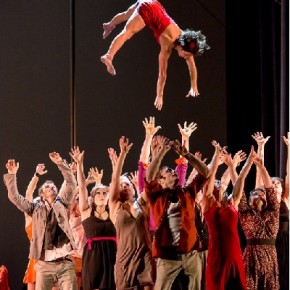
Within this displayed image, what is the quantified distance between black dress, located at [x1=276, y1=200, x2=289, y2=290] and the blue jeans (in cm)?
149

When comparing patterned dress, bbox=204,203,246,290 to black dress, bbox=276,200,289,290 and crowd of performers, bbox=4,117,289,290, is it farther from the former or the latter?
black dress, bbox=276,200,289,290

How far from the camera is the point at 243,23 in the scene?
24.4 feet

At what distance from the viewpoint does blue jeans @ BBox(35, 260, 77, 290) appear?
5528mm

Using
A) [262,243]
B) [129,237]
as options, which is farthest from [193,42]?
[262,243]

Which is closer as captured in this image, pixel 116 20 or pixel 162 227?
pixel 162 227

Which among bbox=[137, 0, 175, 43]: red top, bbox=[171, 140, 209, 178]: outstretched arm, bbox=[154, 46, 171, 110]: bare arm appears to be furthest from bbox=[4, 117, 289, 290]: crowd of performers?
bbox=[137, 0, 175, 43]: red top

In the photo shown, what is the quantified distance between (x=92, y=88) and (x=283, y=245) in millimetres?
2524

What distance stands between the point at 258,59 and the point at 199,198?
1975 mm

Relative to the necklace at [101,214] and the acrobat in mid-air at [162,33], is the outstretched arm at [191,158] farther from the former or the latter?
the necklace at [101,214]

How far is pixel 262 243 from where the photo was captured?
564 centimetres

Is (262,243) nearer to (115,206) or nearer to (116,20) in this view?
(115,206)

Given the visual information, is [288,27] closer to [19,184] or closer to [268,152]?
[268,152]

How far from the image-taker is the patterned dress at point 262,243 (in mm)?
5605

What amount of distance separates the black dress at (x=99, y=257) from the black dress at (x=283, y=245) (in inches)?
47.9
